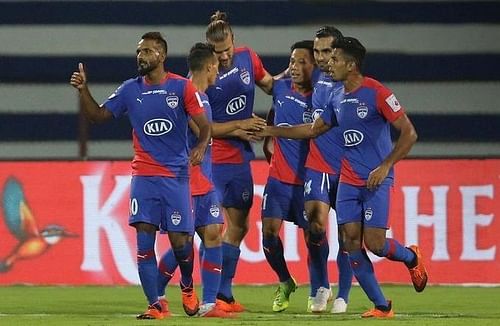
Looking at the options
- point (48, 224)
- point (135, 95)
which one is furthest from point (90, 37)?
point (135, 95)

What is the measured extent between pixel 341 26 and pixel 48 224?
459 centimetres

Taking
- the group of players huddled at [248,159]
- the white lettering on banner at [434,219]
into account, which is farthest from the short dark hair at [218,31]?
the white lettering on banner at [434,219]

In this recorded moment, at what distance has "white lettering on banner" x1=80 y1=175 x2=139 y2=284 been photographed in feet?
47.0

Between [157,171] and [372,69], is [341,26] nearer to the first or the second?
[372,69]

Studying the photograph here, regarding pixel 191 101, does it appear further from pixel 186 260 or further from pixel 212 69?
pixel 186 260

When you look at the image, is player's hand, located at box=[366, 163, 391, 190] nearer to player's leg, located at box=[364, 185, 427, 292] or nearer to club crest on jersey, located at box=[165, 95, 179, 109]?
player's leg, located at box=[364, 185, 427, 292]

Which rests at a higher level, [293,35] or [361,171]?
[293,35]

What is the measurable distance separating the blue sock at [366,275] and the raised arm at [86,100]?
1859 mm

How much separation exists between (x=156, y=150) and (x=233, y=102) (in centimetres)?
154

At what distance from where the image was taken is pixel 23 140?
16.9m

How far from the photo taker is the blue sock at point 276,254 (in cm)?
1205

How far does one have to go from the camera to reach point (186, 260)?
10.9 meters

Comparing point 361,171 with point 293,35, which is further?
point 293,35

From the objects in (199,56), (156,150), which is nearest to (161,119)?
(156,150)
